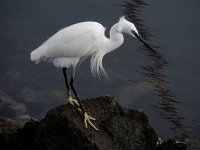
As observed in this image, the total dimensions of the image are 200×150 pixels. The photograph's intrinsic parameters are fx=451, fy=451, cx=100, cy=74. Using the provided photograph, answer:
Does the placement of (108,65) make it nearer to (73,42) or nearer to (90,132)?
(73,42)

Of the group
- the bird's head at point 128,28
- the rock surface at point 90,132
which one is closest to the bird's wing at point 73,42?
the bird's head at point 128,28

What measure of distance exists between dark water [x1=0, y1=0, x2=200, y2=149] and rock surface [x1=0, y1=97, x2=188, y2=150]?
3949 millimetres

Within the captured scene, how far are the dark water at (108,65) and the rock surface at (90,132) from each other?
155 inches

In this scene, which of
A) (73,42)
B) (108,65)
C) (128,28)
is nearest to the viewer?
(128,28)

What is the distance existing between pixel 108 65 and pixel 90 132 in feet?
23.5

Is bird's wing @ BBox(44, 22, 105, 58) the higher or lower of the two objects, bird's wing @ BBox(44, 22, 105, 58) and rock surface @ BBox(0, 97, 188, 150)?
the higher

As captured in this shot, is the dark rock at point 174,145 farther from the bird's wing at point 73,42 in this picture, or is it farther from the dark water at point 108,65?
the dark water at point 108,65

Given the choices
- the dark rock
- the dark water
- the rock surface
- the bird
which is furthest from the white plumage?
the dark water

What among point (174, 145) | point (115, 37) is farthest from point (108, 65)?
point (174, 145)

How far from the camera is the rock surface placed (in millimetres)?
4102

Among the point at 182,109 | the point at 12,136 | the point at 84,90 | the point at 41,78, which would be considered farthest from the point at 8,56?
the point at 12,136

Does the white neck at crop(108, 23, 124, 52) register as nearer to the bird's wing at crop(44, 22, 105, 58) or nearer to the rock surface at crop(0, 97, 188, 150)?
the bird's wing at crop(44, 22, 105, 58)

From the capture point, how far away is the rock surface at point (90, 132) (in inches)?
161

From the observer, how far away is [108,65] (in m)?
11.3
